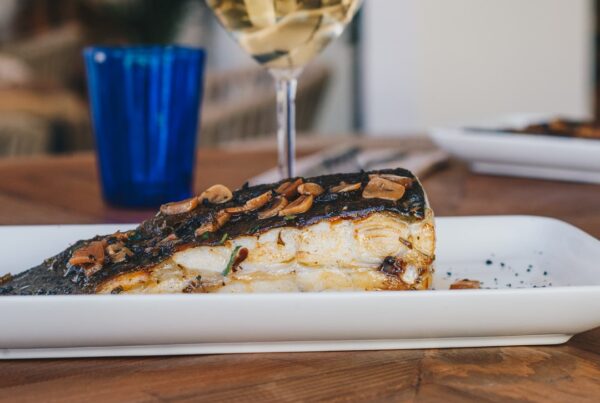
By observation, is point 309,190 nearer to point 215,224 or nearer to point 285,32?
point 215,224

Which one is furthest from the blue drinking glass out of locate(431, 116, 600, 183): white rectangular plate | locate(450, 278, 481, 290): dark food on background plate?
locate(450, 278, 481, 290): dark food on background plate

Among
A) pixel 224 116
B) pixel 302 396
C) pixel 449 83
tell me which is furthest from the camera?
pixel 449 83

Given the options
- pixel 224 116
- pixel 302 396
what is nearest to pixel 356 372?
pixel 302 396

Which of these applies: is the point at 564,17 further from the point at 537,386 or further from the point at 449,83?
the point at 537,386

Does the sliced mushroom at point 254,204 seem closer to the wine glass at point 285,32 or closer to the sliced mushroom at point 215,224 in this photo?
the sliced mushroom at point 215,224

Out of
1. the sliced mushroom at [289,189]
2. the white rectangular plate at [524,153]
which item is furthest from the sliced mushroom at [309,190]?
the white rectangular plate at [524,153]

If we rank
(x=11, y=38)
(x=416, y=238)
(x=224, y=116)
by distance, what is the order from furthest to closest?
(x=11, y=38) → (x=224, y=116) → (x=416, y=238)
